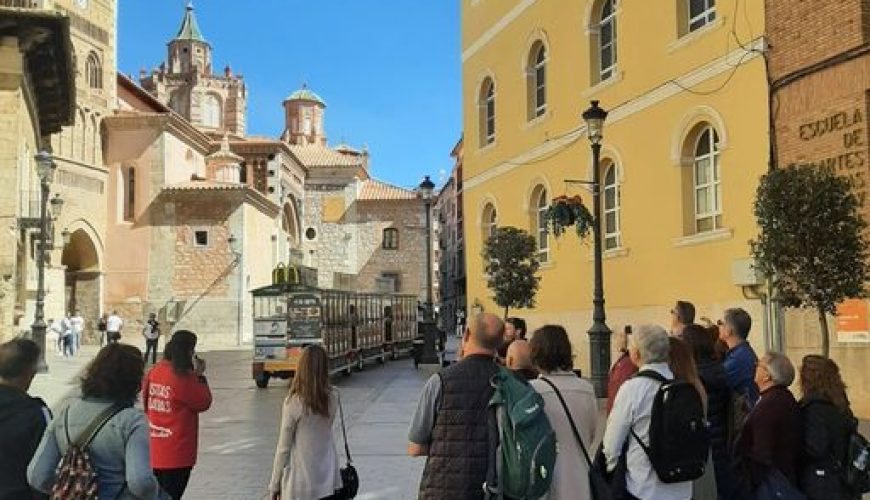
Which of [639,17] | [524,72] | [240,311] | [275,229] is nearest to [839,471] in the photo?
[639,17]

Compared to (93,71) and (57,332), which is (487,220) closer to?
(57,332)

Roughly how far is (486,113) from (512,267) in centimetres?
780

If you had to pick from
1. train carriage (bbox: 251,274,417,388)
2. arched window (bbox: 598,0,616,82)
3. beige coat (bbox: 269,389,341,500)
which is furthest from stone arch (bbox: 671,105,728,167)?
beige coat (bbox: 269,389,341,500)

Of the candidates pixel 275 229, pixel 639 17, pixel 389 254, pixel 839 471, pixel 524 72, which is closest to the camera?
pixel 839 471

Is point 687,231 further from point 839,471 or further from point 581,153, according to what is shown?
point 839,471

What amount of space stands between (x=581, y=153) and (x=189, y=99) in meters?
66.0

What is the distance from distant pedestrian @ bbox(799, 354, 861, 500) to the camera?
5.13 m

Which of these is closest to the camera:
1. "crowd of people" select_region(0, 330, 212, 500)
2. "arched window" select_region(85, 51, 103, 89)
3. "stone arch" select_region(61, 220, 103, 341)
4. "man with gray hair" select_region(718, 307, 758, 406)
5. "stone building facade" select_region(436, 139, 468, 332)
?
"crowd of people" select_region(0, 330, 212, 500)

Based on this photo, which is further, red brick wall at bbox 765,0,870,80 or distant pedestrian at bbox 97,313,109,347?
distant pedestrian at bbox 97,313,109,347

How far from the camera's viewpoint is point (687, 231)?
16969mm

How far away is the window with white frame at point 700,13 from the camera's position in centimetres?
1645

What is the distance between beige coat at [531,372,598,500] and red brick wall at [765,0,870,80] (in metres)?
9.98

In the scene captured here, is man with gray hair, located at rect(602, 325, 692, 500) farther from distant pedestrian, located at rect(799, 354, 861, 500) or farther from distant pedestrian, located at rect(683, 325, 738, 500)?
distant pedestrian, located at rect(799, 354, 861, 500)

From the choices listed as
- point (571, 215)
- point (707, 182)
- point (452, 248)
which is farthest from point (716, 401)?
point (452, 248)
